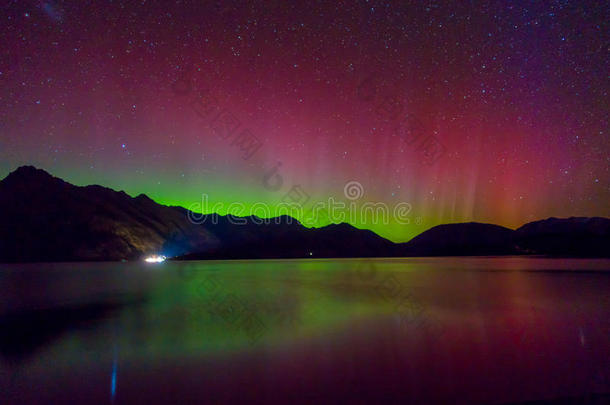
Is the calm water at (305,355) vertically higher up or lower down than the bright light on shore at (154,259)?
higher up

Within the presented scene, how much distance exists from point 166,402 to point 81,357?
495 cm

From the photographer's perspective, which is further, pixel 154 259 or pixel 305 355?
pixel 154 259

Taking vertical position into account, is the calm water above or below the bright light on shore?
above

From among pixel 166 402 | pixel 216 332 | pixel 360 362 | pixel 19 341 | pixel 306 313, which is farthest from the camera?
pixel 306 313

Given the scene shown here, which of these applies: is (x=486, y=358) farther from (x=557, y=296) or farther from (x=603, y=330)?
(x=557, y=296)

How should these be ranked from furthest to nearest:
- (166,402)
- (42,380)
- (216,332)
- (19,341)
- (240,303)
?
(240,303)
(216,332)
(19,341)
(42,380)
(166,402)

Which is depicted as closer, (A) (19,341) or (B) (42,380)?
(B) (42,380)

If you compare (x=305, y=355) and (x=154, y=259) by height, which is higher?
(x=305, y=355)

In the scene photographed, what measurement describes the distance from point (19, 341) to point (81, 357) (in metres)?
3.69

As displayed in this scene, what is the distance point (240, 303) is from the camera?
2189 centimetres

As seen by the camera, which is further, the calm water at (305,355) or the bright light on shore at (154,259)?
the bright light on shore at (154,259)

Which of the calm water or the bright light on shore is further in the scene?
the bright light on shore

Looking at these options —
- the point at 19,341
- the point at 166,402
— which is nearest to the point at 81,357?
the point at 19,341

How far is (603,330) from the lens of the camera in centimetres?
1354
